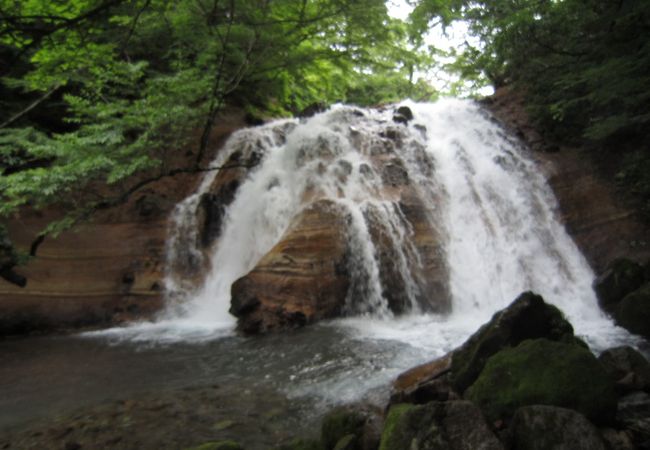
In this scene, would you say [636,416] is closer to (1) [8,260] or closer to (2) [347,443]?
(2) [347,443]

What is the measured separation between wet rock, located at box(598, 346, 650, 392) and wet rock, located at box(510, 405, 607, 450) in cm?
99

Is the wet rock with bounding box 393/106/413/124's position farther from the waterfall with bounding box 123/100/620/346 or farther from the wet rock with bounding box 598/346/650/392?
the wet rock with bounding box 598/346/650/392

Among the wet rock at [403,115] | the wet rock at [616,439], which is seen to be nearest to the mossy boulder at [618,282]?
the wet rock at [616,439]

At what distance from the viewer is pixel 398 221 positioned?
10.5m

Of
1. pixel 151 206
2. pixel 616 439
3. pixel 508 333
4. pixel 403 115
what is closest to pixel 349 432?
pixel 616 439

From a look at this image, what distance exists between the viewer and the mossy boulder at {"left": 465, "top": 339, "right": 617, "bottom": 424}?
338 centimetres

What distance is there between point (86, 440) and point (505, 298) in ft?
27.5

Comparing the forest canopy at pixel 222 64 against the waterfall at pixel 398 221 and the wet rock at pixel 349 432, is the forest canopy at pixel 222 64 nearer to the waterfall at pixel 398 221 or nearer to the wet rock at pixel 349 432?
the waterfall at pixel 398 221

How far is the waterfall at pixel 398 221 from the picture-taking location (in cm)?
953

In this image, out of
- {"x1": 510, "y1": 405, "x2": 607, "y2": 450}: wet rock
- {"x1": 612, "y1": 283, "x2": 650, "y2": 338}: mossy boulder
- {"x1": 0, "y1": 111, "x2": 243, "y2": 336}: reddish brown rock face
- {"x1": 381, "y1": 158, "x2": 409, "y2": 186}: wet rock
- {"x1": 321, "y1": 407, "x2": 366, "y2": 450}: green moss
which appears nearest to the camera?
{"x1": 510, "y1": 405, "x2": 607, "y2": 450}: wet rock

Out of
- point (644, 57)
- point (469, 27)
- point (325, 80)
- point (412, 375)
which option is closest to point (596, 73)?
point (644, 57)

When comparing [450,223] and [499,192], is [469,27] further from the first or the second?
[450,223]

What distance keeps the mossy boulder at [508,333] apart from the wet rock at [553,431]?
140 cm

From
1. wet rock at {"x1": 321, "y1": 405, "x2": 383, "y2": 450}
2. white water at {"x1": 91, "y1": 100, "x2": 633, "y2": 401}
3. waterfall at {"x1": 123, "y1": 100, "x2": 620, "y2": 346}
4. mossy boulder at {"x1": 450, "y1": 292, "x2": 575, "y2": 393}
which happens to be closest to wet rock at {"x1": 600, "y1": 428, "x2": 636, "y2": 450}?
mossy boulder at {"x1": 450, "y1": 292, "x2": 575, "y2": 393}
